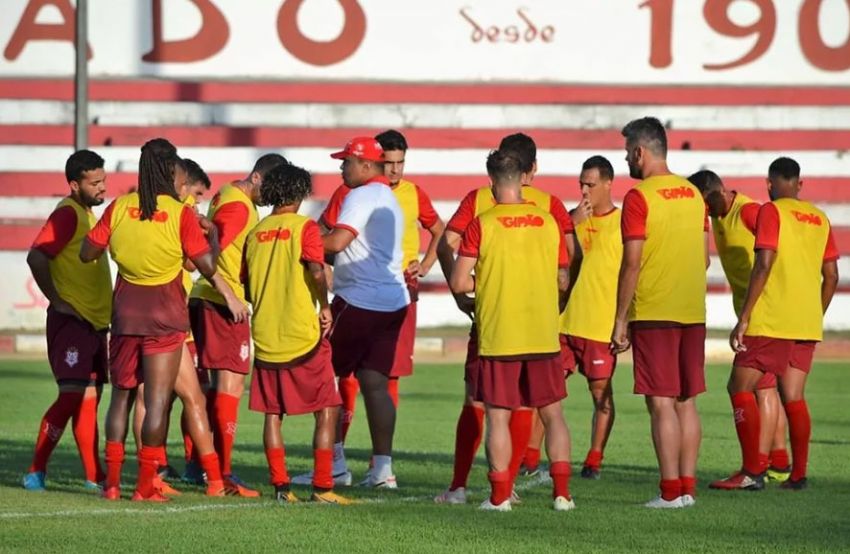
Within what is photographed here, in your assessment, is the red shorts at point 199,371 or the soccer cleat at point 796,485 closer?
the soccer cleat at point 796,485

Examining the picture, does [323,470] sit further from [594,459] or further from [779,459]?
[779,459]

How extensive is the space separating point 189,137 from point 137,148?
3.09 feet

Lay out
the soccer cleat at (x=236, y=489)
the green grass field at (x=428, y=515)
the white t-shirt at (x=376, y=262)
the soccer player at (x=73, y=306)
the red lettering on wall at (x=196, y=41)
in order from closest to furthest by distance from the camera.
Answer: the green grass field at (x=428, y=515) → the soccer cleat at (x=236, y=489) → the soccer player at (x=73, y=306) → the white t-shirt at (x=376, y=262) → the red lettering on wall at (x=196, y=41)

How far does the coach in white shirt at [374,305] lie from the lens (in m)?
11.5

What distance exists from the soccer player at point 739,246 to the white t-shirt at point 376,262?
2.05 meters

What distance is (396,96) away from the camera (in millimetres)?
33438

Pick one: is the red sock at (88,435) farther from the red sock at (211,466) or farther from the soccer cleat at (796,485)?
the soccer cleat at (796,485)

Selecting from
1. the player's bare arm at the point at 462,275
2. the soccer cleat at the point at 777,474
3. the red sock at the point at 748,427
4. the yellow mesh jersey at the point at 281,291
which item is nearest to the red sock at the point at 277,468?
the yellow mesh jersey at the point at 281,291

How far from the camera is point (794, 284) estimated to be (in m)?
12.1

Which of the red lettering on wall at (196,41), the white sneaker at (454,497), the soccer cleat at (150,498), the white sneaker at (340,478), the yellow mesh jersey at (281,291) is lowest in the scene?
the white sneaker at (340,478)

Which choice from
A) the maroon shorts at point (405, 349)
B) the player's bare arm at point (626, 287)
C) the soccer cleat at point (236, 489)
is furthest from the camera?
the maroon shorts at point (405, 349)

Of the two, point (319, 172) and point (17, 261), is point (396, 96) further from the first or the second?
point (17, 261)

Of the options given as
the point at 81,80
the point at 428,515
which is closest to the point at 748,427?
the point at 428,515

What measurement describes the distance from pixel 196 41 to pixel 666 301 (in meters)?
24.6
